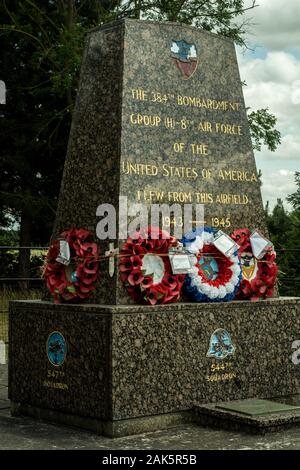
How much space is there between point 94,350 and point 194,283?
37.9 inches

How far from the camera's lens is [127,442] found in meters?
5.61

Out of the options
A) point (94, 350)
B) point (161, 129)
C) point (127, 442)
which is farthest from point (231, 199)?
point (127, 442)

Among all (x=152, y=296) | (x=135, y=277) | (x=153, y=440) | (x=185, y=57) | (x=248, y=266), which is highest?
(x=185, y=57)

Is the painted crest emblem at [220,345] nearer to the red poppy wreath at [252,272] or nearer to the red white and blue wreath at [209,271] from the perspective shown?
the red white and blue wreath at [209,271]

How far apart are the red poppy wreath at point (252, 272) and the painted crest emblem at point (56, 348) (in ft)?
4.91

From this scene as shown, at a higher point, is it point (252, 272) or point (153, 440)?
point (252, 272)

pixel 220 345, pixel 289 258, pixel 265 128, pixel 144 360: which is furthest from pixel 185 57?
pixel 265 128

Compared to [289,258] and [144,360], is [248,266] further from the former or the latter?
[289,258]

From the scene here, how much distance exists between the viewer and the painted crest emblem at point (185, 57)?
6723mm

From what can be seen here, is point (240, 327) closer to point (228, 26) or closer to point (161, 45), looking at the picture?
point (161, 45)

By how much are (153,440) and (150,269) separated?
1.23 m

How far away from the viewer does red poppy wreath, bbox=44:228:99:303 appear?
20.5 ft

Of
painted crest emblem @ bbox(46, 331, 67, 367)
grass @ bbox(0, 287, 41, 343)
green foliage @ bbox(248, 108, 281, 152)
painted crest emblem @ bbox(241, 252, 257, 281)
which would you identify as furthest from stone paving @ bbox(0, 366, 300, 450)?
green foliage @ bbox(248, 108, 281, 152)

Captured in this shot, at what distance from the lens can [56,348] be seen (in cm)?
636
